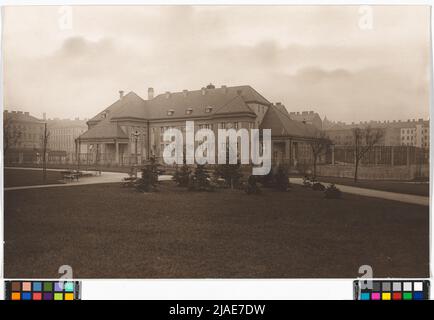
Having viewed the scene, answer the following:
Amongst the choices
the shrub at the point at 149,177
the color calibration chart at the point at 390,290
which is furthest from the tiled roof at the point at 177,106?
the color calibration chart at the point at 390,290

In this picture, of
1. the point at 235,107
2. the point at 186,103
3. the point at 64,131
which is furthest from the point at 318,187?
the point at 64,131

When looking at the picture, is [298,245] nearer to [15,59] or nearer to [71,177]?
[71,177]

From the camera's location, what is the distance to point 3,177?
12.8 feet

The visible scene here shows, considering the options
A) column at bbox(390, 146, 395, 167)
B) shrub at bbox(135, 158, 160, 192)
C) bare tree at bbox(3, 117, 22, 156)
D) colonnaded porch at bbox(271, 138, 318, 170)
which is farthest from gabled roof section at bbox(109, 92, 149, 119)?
column at bbox(390, 146, 395, 167)

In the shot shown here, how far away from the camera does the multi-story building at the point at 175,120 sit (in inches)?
155

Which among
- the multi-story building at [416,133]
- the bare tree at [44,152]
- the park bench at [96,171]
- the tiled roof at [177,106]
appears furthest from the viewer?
the park bench at [96,171]

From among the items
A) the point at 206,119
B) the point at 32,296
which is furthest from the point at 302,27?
the point at 32,296

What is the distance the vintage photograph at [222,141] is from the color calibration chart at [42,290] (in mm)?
91

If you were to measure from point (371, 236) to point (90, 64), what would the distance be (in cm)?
362

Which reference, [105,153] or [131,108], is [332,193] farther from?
[105,153]

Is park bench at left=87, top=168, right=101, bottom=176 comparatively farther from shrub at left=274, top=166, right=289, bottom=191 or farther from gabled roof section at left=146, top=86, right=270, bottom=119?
shrub at left=274, top=166, right=289, bottom=191

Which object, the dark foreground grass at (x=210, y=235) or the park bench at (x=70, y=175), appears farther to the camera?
the park bench at (x=70, y=175)

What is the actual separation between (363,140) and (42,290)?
12.8 feet

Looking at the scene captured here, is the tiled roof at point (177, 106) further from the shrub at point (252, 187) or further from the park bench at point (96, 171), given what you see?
the shrub at point (252, 187)
